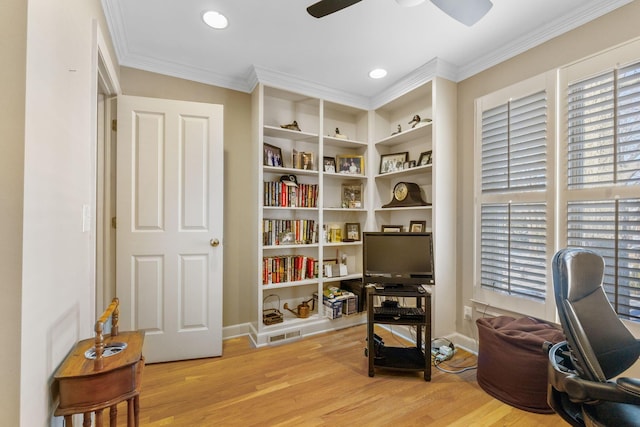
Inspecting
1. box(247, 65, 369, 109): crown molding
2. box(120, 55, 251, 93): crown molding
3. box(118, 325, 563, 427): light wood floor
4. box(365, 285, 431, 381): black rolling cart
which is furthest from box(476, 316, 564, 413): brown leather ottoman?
box(120, 55, 251, 93): crown molding

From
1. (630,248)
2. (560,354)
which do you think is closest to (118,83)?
(560,354)

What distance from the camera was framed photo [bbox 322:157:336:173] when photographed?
3.15m

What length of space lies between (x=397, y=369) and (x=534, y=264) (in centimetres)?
128

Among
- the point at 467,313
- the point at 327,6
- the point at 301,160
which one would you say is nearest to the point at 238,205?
the point at 301,160

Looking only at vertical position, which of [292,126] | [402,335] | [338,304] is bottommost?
[402,335]

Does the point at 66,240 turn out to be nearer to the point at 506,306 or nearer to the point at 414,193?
the point at 414,193

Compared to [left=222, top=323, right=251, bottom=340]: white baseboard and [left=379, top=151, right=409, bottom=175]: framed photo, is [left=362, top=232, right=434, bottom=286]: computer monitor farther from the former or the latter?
[left=222, top=323, right=251, bottom=340]: white baseboard

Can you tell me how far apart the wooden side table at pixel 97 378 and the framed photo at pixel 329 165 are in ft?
7.77

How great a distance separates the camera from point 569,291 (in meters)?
1.19

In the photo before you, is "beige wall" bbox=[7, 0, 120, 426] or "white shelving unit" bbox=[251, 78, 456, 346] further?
"white shelving unit" bbox=[251, 78, 456, 346]

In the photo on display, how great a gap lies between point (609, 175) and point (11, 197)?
9.24 feet

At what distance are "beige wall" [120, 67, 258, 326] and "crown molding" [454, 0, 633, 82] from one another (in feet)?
7.06

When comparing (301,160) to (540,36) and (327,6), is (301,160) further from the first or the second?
(540,36)

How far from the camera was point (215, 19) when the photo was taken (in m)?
1.96
